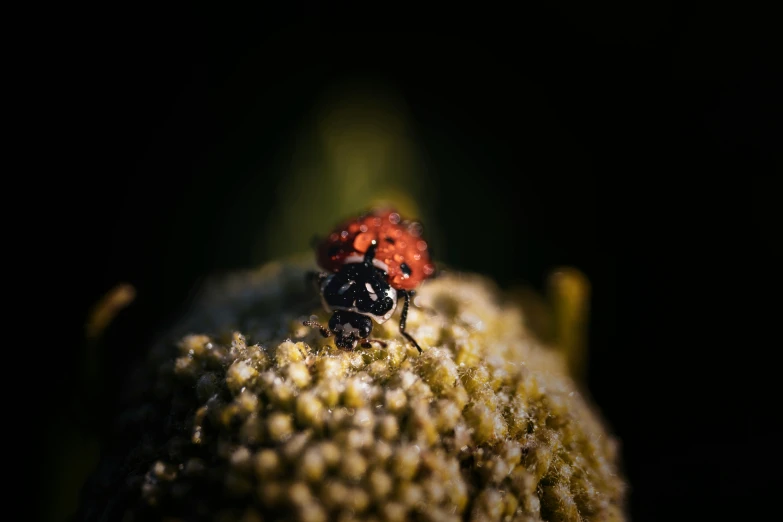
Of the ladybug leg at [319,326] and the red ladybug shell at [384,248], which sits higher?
the red ladybug shell at [384,248]

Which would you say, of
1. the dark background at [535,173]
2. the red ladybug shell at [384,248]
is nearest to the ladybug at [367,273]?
the red ladybug shell at [384,248]

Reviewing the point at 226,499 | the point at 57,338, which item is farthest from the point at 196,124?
the point at 226,499

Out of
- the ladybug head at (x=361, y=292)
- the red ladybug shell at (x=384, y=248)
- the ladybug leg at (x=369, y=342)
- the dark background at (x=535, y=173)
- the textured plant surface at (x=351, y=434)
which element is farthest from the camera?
the dark background at (x=535, y=173)

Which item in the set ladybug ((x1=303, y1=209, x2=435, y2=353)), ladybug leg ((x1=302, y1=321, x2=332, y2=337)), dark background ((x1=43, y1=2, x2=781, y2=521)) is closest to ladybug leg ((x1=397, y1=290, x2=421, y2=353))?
ladybug ((x1=303, y1=209, x2=435, y2=353))

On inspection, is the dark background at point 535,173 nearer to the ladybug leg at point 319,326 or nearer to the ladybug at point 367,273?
the ladybug at point 367,273

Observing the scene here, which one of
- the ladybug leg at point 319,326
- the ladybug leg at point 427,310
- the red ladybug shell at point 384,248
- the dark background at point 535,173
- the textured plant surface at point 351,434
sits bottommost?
the textured plant surface at point 351,434

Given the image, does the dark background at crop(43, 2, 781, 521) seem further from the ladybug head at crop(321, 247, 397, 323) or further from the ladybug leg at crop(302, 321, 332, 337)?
the ladybug leg at crop(302, 321, 332, 337)

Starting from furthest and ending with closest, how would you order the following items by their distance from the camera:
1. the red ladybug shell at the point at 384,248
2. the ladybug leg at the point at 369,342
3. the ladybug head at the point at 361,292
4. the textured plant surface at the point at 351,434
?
1. the red ladybug shell at the point at 384,248
2. the ladybug head at the point at 361,292
3. the ladybug leg at the point at 369,342
4. the textured plant surface at the point at 351,434

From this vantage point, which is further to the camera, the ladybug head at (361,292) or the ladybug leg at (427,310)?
the ladybug leg at (427,310)
